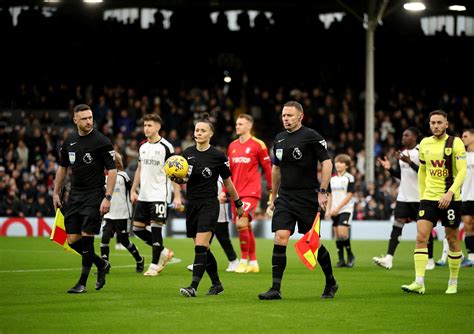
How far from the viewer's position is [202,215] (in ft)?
38.6

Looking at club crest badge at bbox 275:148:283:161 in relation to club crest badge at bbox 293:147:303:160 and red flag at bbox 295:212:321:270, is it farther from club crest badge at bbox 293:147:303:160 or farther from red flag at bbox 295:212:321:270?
red flag at bbox 295:212:321:270

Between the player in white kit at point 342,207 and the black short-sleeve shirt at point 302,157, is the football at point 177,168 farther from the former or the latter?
the player in white kit at point 342,207

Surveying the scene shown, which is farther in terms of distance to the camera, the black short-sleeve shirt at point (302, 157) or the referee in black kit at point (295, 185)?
the black short-sleeve shirt at point (302, 157)

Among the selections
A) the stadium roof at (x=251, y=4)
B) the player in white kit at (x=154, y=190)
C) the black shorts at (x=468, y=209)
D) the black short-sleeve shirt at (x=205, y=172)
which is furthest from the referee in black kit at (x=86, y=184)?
the stadium roof at (x=251, y=4)

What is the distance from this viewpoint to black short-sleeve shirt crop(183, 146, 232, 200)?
11.8 meters

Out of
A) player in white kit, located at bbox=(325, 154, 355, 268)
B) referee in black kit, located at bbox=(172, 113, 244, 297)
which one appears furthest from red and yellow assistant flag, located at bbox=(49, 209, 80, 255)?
player in white kit, located at bbox=(325, 154, 355, 268)

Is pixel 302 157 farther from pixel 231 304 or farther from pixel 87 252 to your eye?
pixel 87 252

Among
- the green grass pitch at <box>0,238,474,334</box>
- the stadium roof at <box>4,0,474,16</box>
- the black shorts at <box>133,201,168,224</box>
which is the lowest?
the green grass pitch at <box>0,238,474,334</box>

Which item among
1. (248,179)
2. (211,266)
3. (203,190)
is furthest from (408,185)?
(203,190)

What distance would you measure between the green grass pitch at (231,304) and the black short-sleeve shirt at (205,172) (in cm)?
130

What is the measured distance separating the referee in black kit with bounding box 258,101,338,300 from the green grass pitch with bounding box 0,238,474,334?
490 millimetres

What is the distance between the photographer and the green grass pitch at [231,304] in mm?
9289

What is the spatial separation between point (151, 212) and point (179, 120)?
1818 cm

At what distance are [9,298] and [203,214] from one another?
2.56 m
